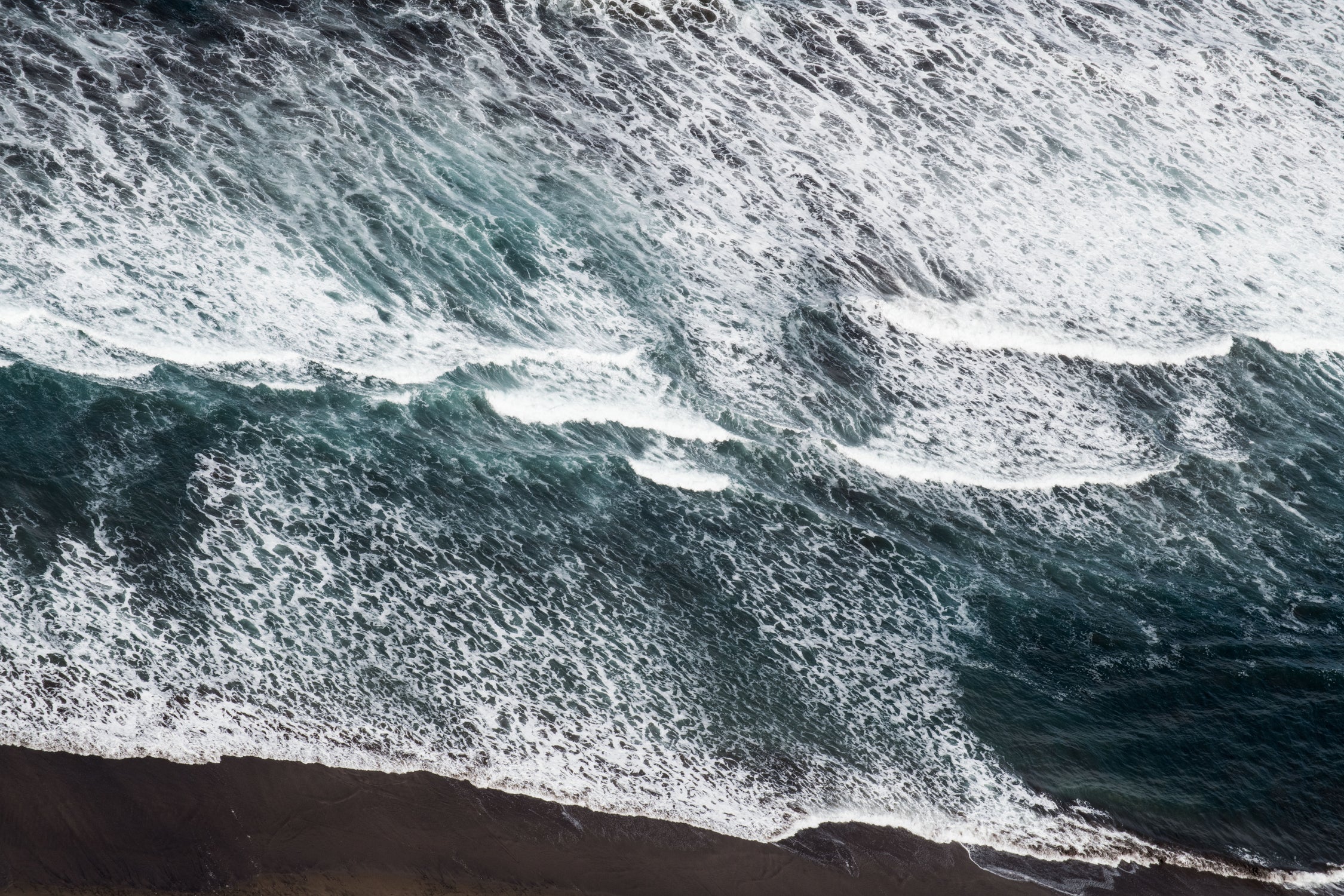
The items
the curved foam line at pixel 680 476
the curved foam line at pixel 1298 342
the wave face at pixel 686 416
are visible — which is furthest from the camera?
the curved foam line at pixel 1298 342

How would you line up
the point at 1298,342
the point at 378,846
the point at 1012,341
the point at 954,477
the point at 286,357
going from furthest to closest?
1. the point at 1298,342
2. the point at 1012,341
3. the point at 954,477
4. the point at 286,357
5. the point at 378,846

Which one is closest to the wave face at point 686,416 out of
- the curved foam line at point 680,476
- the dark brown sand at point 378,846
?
the curved foam line at point 680,476

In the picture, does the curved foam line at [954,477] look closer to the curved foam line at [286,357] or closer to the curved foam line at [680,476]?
the curved foam line at [680,476]

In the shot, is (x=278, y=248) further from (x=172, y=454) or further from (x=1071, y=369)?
(x=1071, y=369)

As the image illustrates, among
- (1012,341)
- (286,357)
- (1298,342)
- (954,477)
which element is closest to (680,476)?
(954,477)

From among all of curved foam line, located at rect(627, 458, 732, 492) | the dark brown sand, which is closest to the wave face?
curved foam line, located at rect(627, 458, 732, 492)

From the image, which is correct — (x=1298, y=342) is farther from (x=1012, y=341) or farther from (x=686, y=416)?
(x=686, y=416)
